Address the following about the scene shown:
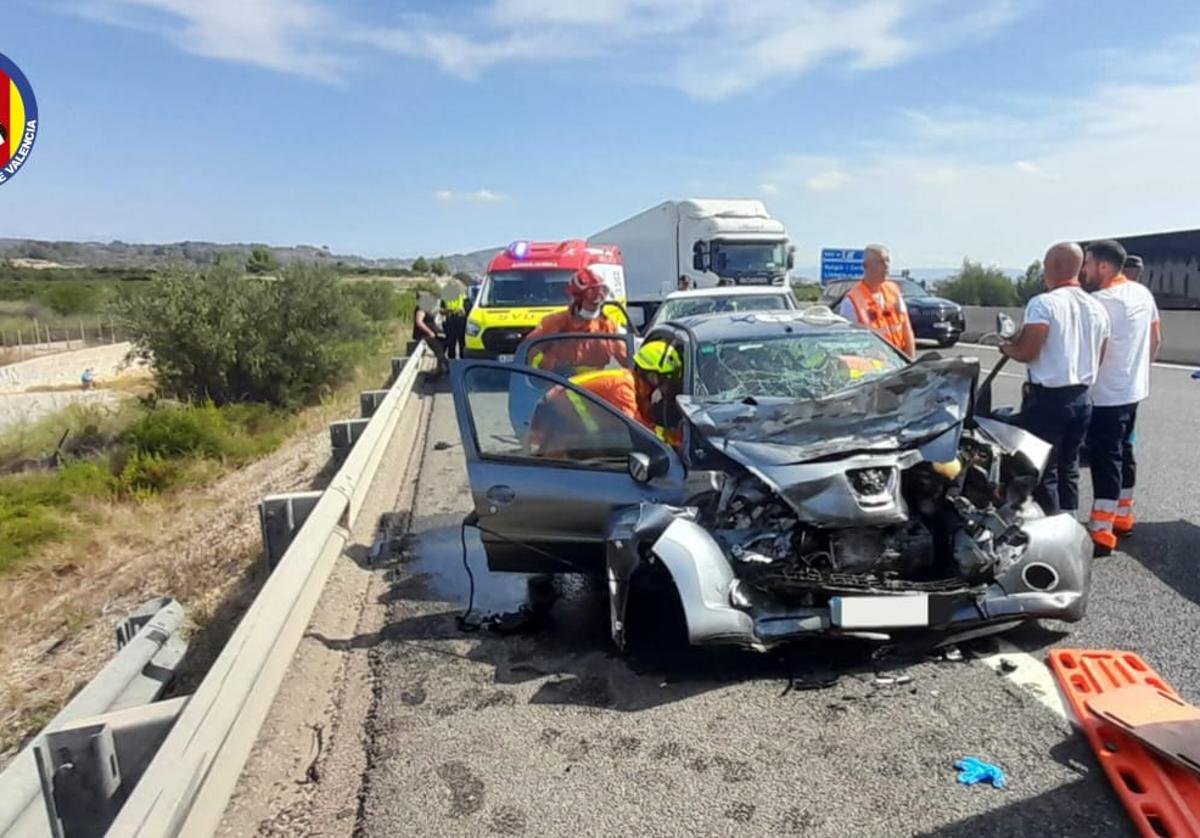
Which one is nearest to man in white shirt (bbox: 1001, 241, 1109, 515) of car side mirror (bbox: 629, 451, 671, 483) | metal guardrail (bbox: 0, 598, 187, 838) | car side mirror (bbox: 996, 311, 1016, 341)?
car side mirror (bbox: 996, 311, 1016, 341)

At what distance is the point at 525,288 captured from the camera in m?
15.9

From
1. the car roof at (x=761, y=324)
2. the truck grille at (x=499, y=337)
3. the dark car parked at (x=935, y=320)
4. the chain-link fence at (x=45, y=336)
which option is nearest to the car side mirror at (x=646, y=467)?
the car roof at (x=761, y=324)

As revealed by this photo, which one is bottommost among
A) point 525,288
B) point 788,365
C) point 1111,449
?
point 1111,449

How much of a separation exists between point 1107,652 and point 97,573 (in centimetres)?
955

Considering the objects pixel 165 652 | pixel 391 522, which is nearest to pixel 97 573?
pixel 391 522

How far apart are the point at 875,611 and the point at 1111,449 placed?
111 inches

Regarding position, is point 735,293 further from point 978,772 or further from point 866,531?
point 978,772

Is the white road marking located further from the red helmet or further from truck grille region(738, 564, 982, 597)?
the red helmet

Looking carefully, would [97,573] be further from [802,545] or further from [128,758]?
[802,545]

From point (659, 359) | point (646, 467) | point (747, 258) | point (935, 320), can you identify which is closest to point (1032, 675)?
point (646, 467)

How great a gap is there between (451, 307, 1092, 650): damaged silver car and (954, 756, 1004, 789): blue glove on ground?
27.7 inches

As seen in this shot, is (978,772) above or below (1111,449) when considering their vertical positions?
below

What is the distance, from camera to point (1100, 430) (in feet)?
18.2

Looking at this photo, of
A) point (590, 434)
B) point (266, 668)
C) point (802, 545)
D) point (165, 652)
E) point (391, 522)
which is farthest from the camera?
point (391, 522)
